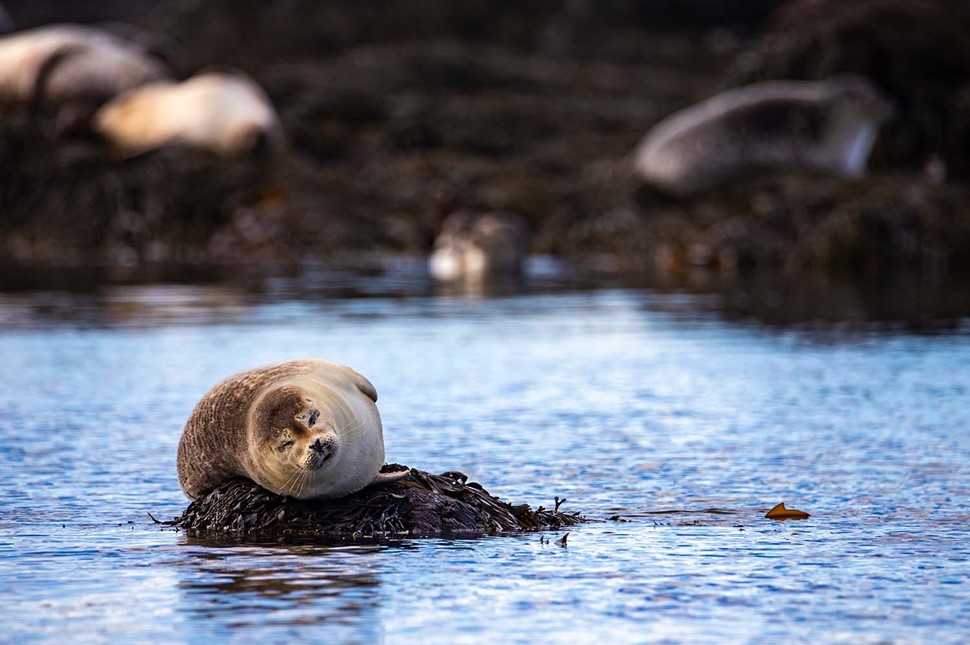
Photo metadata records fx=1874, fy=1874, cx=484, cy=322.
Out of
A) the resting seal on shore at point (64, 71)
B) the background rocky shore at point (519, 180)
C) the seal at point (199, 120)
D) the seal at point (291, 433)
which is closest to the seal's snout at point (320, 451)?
the seal at point (291, 433)

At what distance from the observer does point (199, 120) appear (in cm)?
3450

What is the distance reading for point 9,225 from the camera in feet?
111

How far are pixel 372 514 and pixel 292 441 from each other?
64cm

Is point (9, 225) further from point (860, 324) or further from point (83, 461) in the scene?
point (83, 461)

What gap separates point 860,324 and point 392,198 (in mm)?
15210

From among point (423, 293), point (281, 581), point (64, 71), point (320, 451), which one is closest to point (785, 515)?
point (320, 451)

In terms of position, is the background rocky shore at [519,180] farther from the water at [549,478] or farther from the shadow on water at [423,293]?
the water at [549,478]

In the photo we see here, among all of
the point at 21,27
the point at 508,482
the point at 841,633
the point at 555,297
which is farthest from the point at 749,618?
the point at 21,27

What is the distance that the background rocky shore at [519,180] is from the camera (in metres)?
29.7

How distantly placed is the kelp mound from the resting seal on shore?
29.1m

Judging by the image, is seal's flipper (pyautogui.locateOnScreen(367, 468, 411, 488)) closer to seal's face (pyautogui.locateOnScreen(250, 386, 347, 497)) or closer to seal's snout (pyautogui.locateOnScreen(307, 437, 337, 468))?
seal's face (pyautogui.locateOnScreen(250, 386, 347, 497))

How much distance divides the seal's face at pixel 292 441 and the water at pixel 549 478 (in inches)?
11.8

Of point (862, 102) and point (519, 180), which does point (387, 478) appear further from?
point (519, 180)

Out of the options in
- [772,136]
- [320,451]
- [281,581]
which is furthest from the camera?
[772,136]
